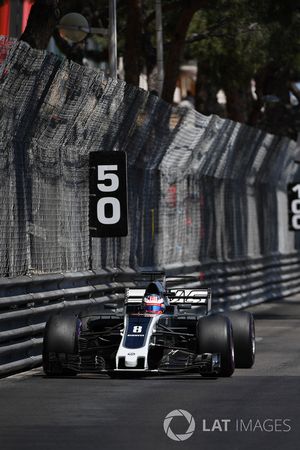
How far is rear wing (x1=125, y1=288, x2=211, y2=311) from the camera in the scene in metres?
14.7

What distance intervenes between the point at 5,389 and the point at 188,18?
17206 mm

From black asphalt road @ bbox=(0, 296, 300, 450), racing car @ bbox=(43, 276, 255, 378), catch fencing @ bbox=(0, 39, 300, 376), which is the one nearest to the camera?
black asphalt road @ bbox=(0, 296, 300, 450)

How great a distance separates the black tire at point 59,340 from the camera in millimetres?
13828

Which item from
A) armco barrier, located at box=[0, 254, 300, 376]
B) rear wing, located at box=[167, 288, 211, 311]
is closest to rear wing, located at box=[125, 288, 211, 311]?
rear wing, located at box=[167, 288, 211, 311]

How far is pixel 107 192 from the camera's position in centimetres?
1775

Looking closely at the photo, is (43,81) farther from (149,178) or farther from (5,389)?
(149,178)

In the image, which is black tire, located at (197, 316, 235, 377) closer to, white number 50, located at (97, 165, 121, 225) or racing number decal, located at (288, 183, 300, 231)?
white number 50, located at (97, 165, 121, 225)

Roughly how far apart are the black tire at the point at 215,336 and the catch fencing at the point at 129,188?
185cm

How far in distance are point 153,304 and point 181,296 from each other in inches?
22.8

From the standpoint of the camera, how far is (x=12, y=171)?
1534cm

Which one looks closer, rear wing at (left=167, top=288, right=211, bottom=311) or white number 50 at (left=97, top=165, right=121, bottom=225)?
rear wing at (left=167, top=288, right=211, bottom=311)

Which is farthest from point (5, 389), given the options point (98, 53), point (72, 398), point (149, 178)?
point (98, 53)

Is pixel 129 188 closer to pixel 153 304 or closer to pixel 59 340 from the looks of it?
pixel 153 304

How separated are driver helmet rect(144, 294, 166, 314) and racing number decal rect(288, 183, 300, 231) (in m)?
18.0
